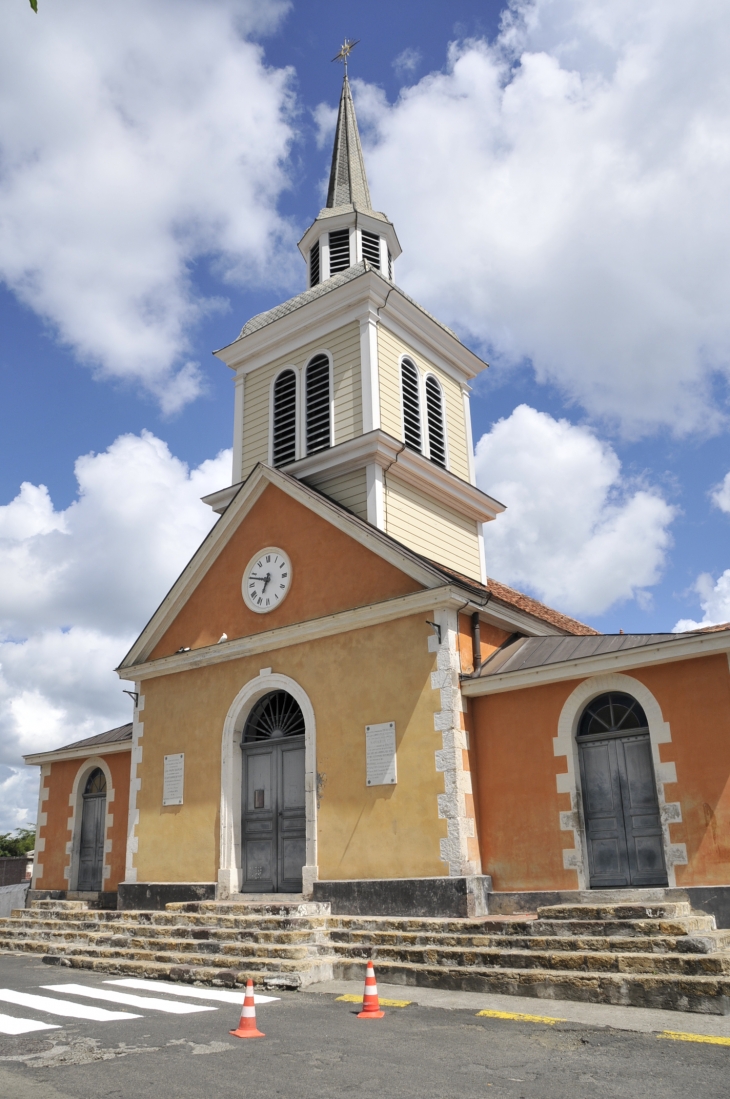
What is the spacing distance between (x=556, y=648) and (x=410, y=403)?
23.1 ft

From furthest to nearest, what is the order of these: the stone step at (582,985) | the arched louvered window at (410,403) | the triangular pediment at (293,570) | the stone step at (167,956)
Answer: the arched louvered window at (410,403) → the triangular pediment at (293,570) → the stone step at (167,956) → the stone step at (582,985)

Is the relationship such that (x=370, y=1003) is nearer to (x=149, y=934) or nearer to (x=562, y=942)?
(x=562, y=942)

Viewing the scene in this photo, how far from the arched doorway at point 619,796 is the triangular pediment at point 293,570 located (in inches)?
118

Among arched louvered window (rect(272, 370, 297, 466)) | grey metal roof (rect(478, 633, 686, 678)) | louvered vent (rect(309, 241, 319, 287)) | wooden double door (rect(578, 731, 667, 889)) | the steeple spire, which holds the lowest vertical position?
wooden double door (rect(578, 731, 667, 889))

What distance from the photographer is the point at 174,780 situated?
50.7 ft

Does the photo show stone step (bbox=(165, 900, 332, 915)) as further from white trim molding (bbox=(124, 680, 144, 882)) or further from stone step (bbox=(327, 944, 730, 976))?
white trim molding (bbox=(124, 680, 144, 882))

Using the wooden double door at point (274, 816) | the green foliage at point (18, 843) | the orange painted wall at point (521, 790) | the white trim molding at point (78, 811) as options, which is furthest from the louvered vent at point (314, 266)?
the green foliage at point (18, 843)

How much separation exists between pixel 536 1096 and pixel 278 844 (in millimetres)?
8959

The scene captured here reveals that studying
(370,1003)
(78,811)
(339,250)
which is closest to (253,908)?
(370,1003)

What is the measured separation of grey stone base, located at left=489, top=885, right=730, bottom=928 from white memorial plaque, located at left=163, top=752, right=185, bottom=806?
6.06 meters

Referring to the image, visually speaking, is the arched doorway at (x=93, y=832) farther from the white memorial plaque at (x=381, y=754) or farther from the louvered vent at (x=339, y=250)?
the louvered vent at (x=339, y=250)

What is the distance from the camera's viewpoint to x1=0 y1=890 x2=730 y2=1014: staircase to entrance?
8.51m

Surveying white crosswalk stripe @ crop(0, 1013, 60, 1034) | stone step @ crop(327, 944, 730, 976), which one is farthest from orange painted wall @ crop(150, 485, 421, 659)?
white crosswalk stripe @ crop(0, 1013, 60, 1034)

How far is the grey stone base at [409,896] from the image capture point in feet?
37.3
